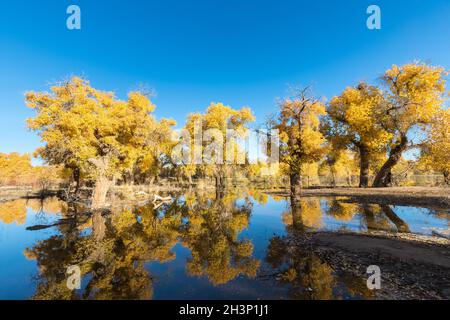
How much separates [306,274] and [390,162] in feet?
102

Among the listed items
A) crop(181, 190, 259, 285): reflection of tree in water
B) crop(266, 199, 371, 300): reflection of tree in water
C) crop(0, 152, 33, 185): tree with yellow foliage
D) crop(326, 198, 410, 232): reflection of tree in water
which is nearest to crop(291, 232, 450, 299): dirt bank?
crop(266, 199, 371, 300): reflection of tree in water

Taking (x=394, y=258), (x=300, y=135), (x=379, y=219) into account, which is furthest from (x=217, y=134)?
(x=394, y=258)

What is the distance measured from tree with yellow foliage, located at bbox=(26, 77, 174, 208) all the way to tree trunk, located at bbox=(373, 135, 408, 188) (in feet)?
104

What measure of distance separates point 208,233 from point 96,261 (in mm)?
5838

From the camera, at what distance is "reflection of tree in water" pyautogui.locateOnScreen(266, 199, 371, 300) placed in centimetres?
583

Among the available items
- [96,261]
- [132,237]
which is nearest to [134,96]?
[132,237]

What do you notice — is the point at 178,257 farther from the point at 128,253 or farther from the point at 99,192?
the point at 99,192

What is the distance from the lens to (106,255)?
886 centimetres

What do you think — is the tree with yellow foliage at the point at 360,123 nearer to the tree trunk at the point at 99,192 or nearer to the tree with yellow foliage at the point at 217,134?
the tree with yellow foliage at the point at 217,134

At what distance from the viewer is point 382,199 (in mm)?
23328

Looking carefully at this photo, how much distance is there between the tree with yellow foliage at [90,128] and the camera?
709 inches

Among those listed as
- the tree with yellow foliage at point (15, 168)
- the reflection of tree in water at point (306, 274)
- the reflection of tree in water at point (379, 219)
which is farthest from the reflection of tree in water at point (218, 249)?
the tree with yellow foliage at point (15, 168)

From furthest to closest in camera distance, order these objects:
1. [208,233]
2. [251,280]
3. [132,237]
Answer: [208,233], [132,237], [251,280]
